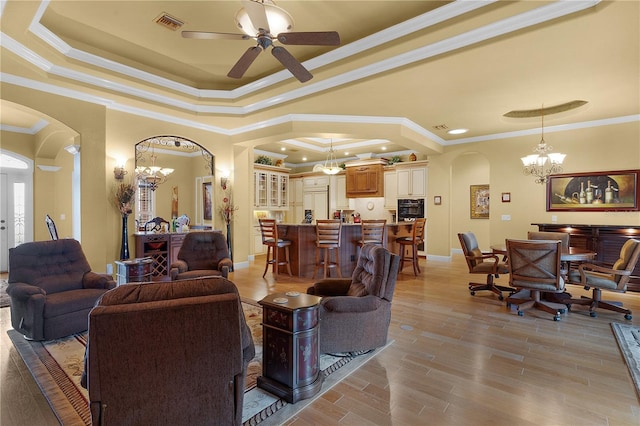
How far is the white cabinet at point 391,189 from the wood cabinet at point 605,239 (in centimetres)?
410

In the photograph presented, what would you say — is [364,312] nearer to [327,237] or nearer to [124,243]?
[327,237]

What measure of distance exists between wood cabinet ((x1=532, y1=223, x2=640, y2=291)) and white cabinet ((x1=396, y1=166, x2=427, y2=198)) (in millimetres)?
3366

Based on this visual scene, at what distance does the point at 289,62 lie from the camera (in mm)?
3057

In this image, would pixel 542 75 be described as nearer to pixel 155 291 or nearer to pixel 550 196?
pixel 550 196

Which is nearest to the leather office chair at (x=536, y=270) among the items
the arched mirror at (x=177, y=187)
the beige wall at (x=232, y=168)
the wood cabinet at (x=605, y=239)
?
the wood cabinet at (x=605, y=239)

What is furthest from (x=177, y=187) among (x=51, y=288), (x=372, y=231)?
(x=372, y=231)

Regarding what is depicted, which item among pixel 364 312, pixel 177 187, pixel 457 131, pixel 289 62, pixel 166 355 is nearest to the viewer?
pixel 166 355

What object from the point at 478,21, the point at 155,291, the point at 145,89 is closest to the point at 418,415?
the point at 155,291

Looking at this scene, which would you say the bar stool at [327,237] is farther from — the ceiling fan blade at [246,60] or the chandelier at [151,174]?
the chandelier at [151,174]

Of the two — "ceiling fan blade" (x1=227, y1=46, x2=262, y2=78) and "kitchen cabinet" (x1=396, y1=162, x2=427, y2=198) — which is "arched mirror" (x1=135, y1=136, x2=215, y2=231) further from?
"ceiling fan blade" (x1=227, y1=46, x2=262, y2=78)

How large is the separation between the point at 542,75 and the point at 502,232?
160 inches

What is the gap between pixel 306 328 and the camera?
2203 mm

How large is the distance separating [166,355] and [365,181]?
330 inches

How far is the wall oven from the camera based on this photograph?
8.66 metres
